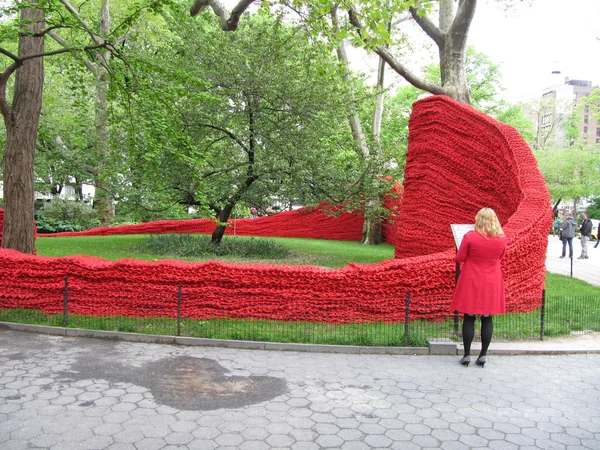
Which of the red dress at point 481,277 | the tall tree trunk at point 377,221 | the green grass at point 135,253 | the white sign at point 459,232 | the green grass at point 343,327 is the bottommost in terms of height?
the green grass at point 343,327

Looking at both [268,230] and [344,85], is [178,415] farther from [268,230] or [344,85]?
[268,230]

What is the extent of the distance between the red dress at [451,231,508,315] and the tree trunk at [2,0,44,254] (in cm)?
928

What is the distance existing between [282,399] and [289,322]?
256cm

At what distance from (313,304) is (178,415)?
11.1ft

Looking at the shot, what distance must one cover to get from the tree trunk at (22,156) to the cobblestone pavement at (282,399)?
451cm

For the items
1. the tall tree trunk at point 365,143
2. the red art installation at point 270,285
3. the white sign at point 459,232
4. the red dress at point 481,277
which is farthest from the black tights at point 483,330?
the tall tree trunk at point 365,143

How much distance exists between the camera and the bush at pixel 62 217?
84.0 ft

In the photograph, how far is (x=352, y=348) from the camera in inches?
254

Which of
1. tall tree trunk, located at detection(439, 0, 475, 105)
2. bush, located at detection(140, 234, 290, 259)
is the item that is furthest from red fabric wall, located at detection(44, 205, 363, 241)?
tall tree trunk, located at detection(439, 0, 475, 105)

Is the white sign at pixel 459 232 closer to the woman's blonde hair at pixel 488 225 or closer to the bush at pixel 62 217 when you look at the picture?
the woman's blonde hair at pixel 488 225

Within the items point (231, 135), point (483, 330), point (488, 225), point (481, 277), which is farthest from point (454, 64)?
point (483, 330)

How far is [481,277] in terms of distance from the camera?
5.77 metres

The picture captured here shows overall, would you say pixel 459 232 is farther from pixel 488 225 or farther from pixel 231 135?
pixel 231 135

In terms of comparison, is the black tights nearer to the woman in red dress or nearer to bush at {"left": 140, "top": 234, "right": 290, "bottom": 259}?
the woman in red dress
